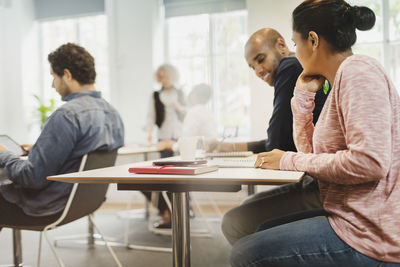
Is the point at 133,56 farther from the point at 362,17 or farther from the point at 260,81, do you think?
the point at 362,17

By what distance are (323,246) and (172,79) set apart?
336 cm

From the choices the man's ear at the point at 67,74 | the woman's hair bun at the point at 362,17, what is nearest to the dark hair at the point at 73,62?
the man's ear at the point at 67,74

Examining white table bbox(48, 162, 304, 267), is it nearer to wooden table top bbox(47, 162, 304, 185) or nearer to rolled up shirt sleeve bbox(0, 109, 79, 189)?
wooden table top bbox(47, 162, 304, 185)

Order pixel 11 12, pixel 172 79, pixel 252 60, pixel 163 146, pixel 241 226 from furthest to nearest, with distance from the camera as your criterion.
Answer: pixel 11 12 → pixel 172 79 → pixel 163 146 → pixel 252 60 → pixel 241 226

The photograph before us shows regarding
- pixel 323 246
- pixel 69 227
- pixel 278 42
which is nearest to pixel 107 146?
pixel 278 42

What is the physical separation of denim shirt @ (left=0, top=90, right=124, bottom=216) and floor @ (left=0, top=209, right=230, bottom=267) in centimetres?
85

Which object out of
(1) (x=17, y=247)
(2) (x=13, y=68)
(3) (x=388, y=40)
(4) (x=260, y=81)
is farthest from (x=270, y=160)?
(2) (x=13, y=68)

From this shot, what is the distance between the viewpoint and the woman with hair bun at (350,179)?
884 millimetres

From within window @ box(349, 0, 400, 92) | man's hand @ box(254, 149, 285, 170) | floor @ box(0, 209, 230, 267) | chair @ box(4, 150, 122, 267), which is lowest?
floor @ box(0, 209, 230, 267)

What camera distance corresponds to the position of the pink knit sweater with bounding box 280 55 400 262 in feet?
2.88

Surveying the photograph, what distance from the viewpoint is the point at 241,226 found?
1741 millimetres

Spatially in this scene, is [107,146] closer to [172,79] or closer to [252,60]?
[252,60]

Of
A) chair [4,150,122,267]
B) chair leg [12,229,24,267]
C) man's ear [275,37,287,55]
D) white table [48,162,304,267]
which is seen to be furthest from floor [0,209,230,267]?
man's ear [275,37,287,55]

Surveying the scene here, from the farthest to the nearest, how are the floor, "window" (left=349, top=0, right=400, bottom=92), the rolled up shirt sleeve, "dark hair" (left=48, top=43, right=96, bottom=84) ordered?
"window" (left=349, top=0, right=400, bottom=92), the floor, "dark hair" (left=48, top=43, right=96, bottom=84), the rolled up shirt sleeve
